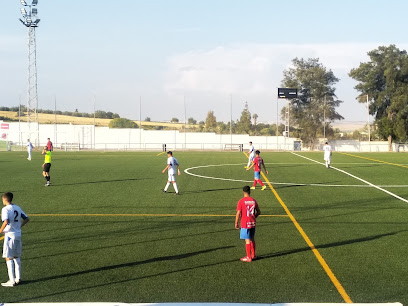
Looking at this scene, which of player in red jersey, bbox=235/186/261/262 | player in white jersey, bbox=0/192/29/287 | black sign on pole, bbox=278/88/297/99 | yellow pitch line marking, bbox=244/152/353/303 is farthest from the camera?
black sign on pole, bbox=278/88/297/99

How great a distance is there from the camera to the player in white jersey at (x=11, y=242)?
29.7ft

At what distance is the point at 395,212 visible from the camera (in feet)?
57.1

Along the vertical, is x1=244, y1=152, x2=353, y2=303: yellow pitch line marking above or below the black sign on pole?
below

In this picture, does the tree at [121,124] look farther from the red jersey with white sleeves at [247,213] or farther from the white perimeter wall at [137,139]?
the red jersey with white sleeves at [247,213]

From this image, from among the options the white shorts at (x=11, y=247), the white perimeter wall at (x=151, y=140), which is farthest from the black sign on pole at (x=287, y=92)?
the white shorts at (x=11, y=247)

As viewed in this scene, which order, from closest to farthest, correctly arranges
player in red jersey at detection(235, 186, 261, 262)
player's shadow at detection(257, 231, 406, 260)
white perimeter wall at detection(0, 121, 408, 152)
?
player in red jersey at detection(235, 186, 261, 262) → player's shadow at detection(257, 231, 406, 260) → white perimeter wall at detection(0, 121, 408, 152)

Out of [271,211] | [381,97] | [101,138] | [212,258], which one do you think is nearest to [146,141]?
[101,138]

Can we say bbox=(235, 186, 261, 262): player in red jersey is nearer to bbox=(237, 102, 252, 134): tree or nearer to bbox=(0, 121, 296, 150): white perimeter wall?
bbox=(0, 121, 296, 150): white perimeter wall

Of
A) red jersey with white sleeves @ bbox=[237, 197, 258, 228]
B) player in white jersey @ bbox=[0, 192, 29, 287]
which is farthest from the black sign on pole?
player in white jersey @ bbox=[0, 192, 29, 287]

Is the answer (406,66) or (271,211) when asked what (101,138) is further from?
(271,211)

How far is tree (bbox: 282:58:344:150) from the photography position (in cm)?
8762

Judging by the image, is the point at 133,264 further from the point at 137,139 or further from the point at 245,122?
the point at 245,122

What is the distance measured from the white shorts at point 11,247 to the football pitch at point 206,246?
0.55 meters

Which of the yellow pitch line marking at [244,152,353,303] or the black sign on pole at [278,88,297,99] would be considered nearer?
the yellow pitch line marking at [244,152,353,303]
